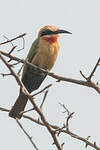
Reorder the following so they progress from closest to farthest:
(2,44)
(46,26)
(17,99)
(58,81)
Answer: (2,44) < (58,81) < (17,99) < (46,26)

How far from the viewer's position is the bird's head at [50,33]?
6.01m

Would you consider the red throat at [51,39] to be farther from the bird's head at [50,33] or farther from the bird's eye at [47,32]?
the bird's eye at [47,32]

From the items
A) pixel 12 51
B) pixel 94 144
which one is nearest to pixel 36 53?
pixel 12 51

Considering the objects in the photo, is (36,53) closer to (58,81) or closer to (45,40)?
(45,40)

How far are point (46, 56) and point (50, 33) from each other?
518 millimetres

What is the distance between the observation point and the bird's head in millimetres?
6006

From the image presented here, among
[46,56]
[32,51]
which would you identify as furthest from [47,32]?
[46,56]

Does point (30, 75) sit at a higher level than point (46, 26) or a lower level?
lower

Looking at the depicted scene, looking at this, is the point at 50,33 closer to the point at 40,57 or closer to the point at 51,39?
the point at 51,39

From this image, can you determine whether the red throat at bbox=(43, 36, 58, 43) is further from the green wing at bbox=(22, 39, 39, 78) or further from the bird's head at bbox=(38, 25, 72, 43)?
the green wing at bbox=(22, 39, 39, 78)

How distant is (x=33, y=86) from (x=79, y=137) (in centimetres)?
275

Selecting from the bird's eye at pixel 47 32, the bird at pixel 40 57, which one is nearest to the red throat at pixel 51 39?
the bird at pixel 40 57

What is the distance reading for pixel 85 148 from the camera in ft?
10.8

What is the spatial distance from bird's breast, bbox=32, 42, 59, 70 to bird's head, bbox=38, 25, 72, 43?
130 millimetres
